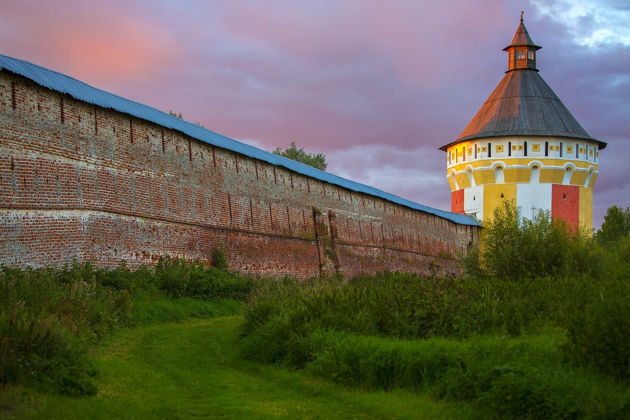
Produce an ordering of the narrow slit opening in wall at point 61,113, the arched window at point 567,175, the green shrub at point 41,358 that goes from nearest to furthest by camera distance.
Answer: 1. the green shrub at point 41,358
2. the narrow slit opening in wall at point 61,113
3. the arched window at point 567,175

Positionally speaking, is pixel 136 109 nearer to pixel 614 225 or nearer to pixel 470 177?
pixel 470 177

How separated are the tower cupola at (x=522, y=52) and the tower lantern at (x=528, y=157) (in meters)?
0.54

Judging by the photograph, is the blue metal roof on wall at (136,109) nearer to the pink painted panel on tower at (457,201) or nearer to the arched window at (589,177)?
the pink painted panel on tower at (457,201)

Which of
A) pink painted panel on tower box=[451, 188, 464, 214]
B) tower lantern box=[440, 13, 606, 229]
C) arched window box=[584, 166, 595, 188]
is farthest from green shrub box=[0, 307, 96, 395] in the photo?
arched window box=[584, 166, 595, 188]

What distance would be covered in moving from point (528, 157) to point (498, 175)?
1.84 m

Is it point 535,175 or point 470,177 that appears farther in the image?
point 470,177

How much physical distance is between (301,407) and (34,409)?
2352 millimetres

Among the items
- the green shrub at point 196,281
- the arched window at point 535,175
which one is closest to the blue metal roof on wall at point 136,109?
the green shrub at point 196,281

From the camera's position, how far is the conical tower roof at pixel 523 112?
37.2 m

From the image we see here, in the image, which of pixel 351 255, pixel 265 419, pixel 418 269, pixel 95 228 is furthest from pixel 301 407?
pixel 418 269

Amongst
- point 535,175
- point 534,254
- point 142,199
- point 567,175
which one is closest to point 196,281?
point 142,199

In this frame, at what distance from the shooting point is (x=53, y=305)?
9203 mm

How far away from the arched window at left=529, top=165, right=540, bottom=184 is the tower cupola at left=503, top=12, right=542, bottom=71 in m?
6.75

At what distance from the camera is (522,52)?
40469 millimetres
